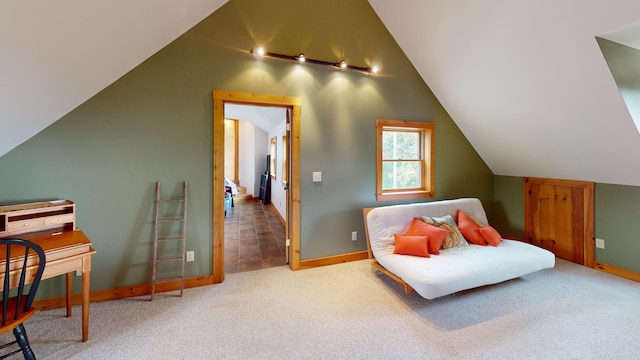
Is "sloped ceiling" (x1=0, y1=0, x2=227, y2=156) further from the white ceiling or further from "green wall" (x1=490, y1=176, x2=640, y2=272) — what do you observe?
"green wall" (x1=490, y1=176, x2=640, y2=272)

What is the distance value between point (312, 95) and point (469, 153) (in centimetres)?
284

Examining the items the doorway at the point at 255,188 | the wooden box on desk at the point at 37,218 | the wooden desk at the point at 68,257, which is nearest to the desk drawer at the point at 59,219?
the wooden box on desk at the point at 37,218

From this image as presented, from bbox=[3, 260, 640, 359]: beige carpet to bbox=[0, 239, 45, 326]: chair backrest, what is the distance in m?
0.59

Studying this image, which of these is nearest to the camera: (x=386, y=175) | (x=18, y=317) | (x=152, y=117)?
(x=18, y=317)

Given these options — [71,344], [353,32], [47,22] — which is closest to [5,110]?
[47,22]

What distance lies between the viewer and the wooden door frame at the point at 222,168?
2.79 m

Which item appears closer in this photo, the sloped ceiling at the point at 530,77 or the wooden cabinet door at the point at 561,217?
the sloped ceiling at the point at 530,77

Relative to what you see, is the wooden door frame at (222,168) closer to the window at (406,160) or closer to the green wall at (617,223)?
the window at (406,160)

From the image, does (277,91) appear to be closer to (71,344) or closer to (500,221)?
(71,344)

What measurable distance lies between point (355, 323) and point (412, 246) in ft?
3.45

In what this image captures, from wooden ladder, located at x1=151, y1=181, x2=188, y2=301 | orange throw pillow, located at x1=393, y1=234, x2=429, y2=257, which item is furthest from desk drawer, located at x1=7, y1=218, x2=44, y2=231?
orange throw pillow, located at x1=393, y1=234, x2=429, y2=257

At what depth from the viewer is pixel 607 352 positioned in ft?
5.87

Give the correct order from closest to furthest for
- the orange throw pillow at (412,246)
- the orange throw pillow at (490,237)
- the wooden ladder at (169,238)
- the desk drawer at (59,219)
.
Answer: the desk drawer at (59,219) < the wooden ladder at (169,238) < the orange throw pillow at (412,246) < the orange throw pillow at (490,237)

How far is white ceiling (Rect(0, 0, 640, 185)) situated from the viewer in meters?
1.58
